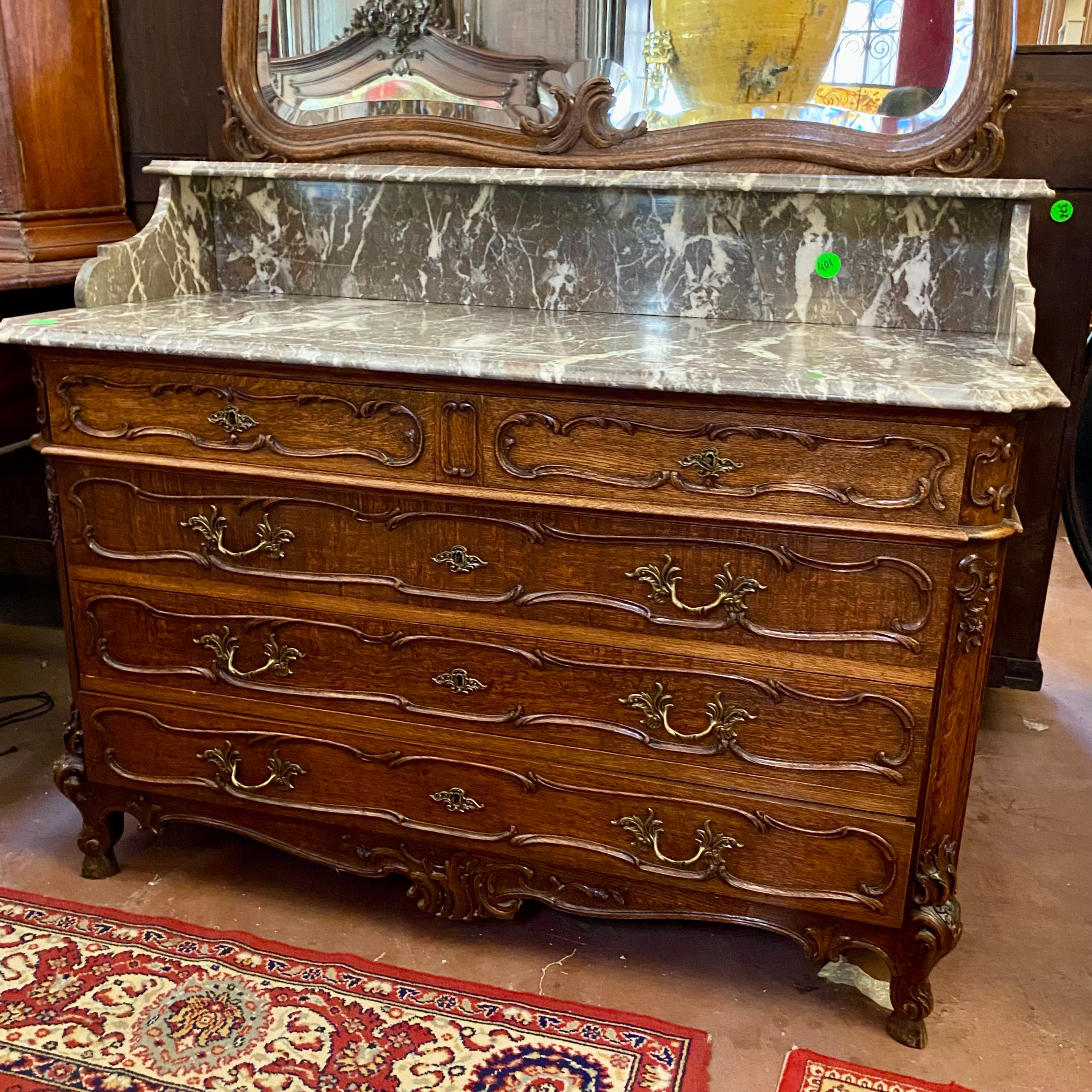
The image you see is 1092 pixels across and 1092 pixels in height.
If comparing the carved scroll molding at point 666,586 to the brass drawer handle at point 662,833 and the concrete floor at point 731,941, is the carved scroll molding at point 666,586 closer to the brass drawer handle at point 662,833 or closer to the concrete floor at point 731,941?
the brass drawer handle at point 662,833

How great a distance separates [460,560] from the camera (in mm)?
1626

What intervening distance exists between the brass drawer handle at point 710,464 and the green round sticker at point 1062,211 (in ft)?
3.88

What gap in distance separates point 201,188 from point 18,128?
1.45 feet

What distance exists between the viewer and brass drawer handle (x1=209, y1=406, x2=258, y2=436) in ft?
5.45

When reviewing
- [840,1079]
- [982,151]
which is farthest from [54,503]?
[982,151]

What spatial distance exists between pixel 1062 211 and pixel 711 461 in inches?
47.6

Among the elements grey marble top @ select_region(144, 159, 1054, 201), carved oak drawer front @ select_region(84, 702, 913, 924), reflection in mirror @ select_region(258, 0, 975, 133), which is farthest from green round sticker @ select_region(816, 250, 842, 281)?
carved oak drawer front @ select_region(84, 702, 913, 924)

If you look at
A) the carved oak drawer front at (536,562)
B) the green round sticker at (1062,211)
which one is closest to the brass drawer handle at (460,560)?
the carved oak drawer front at (536,562)

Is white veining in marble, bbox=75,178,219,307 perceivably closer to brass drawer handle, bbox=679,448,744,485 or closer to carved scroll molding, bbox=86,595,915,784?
carved scroll molding, bbox=86,595,915,784

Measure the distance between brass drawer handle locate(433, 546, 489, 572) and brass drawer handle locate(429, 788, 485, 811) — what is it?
1.25 feet

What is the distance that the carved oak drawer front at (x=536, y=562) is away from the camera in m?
1.47

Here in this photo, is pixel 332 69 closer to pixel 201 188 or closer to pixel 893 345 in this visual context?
pixel 201 188

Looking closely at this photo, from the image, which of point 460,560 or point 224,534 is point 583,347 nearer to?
point 460,560

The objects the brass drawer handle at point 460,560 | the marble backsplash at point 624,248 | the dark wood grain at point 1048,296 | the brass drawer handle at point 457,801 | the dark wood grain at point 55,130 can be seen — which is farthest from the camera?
the dark wood grain at point 55,130
